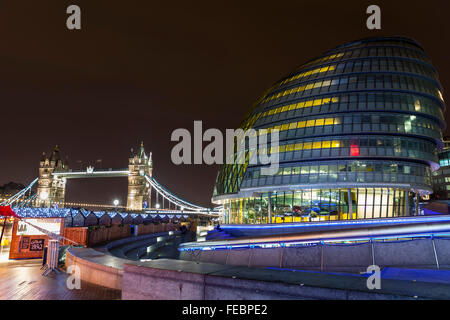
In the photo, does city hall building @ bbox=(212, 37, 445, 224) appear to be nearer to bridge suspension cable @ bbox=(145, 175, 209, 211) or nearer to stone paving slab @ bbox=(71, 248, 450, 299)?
stone paving slab @ bbox=(71, 248, 450, 299)

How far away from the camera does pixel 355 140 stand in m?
40.7

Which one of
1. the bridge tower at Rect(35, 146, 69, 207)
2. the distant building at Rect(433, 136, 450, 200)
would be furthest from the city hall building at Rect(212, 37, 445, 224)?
the bridge tower at Rect(35, 146, 69, 207)

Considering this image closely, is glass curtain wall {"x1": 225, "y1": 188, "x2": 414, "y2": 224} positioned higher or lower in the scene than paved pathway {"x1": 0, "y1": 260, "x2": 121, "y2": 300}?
higher

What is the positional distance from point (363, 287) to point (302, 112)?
4023cm

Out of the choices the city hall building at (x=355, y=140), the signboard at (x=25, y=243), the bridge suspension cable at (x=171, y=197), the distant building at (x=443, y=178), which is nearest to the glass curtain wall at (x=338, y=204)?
the city hall building at (x=355, y=140)

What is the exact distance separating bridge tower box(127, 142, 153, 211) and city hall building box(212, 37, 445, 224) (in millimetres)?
122312

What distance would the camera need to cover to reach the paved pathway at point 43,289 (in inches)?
424

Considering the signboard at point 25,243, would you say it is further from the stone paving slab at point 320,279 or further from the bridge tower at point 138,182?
the bridge tower at point 138,182

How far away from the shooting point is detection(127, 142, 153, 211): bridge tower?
16038 centimetres

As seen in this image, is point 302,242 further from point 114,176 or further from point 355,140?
point 114,176

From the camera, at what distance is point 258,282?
6391 mm

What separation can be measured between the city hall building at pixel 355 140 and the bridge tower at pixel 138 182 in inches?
4815
